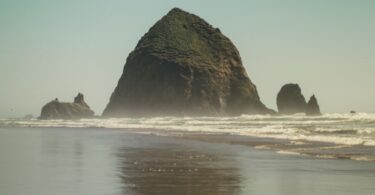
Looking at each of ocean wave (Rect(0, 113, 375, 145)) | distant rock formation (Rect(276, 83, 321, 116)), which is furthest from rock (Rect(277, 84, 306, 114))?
ocean wave (Rect(0, 113, 375, 145))

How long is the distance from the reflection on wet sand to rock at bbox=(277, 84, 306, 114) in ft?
335

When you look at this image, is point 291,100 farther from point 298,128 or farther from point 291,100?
point 298,128

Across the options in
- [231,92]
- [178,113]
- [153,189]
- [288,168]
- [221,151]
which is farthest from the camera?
[231,92]

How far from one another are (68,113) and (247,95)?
43559 millimetres

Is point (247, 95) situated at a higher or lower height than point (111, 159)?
higher

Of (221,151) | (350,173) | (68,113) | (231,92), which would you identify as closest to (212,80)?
(231,92)

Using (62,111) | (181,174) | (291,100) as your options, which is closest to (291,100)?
(291,100)

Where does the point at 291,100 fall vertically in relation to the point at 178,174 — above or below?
above

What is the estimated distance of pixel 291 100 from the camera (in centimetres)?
12056

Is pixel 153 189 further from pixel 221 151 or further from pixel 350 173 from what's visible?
pixel 221 151

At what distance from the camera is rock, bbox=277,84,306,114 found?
4714 inches

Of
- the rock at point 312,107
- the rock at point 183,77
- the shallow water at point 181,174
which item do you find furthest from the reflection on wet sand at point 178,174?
the rock at point 183,77

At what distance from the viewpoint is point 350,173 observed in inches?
567

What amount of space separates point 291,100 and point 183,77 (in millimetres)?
26380
